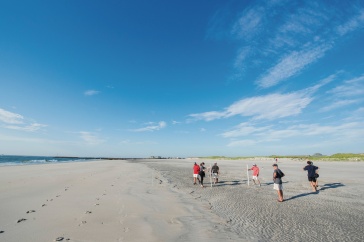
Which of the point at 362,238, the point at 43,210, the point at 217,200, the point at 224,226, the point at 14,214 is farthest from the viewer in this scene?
the point at 217,200

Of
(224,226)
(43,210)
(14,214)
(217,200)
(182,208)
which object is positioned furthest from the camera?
(217,200)

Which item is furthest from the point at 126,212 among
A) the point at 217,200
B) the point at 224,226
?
the point at 217,200

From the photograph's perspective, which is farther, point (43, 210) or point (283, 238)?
point (43, 210)

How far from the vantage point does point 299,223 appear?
30.8 feet

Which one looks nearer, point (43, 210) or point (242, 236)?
point (242, 236)

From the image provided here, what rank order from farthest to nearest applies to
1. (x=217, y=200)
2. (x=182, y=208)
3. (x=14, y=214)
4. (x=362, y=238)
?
(x=217, y=200) < (x=182, y=208) < (x=14, y=214) < (x=362, y=238)

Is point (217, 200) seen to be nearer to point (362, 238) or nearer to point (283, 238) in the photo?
point (283, 238)

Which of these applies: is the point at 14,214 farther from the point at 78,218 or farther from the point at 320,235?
the point at 320,235

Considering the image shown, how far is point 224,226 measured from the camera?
899cm

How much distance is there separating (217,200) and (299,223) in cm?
564

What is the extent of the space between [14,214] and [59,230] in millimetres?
3472

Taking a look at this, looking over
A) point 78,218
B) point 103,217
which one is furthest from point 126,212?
point 78,218

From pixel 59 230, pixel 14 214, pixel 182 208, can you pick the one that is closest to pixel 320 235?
pixel 182 208

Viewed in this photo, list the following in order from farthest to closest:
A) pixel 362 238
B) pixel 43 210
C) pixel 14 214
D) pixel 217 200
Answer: pixel 217 200, pixel 43 210, pixel 14 214, pixel 362 238
